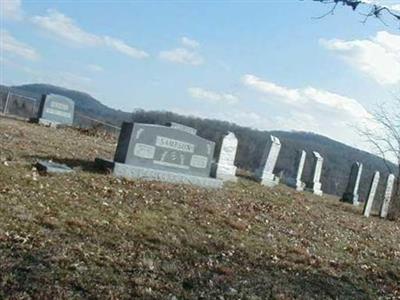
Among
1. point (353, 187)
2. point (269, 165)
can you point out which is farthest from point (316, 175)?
point (269, 165)

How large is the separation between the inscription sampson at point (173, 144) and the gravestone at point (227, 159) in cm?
402

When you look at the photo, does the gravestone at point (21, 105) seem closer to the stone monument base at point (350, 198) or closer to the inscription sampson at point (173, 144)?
the stone monument base at point (350, 198)

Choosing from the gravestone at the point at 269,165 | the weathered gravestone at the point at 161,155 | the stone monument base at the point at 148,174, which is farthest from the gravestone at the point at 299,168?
the stone monument base at the point at 148,174

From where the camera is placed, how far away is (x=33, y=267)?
6.38 meters

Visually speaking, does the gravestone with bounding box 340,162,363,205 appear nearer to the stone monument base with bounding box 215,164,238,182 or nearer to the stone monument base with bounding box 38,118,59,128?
the stone monument base with bounding box 215,164,238,182

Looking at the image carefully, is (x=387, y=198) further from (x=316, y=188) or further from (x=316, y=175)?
(x=316, y=175)

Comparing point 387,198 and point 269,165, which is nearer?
point 387,198

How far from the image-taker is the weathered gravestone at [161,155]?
14758mm

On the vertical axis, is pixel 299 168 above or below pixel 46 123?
above

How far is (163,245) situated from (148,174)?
626 cm

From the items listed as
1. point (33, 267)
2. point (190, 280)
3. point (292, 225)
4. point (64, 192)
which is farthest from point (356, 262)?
point (33, 267)

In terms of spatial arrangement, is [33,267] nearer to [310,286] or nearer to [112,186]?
[310,286]

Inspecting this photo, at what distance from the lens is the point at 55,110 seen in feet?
103

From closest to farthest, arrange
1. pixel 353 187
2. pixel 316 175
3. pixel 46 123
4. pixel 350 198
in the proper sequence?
1. pixel 350 198
2. pixel 353 187
3. pixel 316 175
4. pixel 46 123
